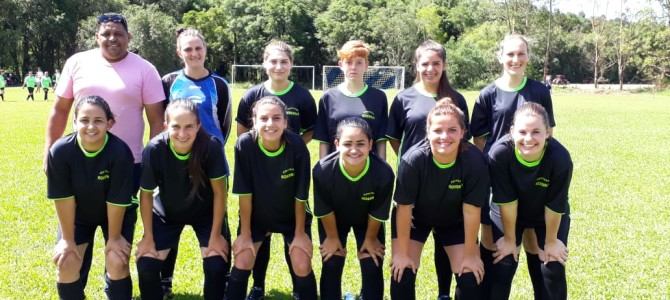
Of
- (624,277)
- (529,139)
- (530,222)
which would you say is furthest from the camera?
(624,277)

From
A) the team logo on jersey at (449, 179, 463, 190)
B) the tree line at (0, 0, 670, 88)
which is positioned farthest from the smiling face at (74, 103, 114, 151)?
the tree line at (0, 0, 670, 88)

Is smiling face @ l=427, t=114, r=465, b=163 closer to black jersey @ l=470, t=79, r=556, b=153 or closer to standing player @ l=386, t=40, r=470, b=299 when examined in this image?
standing player @ l=386, t=40, r=470, b=299

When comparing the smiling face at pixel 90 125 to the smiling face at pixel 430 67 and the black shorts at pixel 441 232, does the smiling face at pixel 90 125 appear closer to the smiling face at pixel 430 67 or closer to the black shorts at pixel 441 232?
the black shorts at pixel 441 232

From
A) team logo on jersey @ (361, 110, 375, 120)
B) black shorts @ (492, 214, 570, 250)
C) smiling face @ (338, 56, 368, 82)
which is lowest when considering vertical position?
black shorts @ (492, 214, 570, 250)

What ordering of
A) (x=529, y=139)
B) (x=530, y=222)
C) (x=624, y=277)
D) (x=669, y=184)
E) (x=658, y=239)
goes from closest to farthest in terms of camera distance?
(x=529, y=139), (x=530, y=222), (x=624, y=277), (x=658, y=239), (x=669, y=184)

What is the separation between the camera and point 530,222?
381cm

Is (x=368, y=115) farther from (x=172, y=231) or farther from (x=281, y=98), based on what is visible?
(x=172, y=231)

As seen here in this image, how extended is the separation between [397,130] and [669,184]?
22.0ft

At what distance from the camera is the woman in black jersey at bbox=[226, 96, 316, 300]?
3.87 metres

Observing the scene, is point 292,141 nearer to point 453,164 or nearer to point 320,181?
point 320,181

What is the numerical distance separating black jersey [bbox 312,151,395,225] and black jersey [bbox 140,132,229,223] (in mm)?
690

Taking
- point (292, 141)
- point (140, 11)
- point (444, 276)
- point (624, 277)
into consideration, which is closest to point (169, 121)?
point (292, 141)

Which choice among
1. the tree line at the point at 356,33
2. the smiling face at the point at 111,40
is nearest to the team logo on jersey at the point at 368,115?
the smiling face at the point at 111,40

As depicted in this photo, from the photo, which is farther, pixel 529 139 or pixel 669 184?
pixel 669 184
